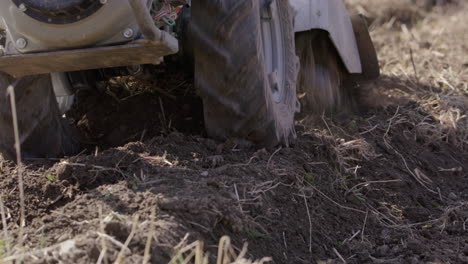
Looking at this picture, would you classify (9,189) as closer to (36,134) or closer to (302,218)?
(36,134)

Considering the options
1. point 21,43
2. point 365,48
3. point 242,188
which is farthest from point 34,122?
point 365,48

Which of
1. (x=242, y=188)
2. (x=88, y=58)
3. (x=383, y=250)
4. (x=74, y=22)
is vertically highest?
(x=74, y=22)

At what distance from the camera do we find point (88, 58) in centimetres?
301

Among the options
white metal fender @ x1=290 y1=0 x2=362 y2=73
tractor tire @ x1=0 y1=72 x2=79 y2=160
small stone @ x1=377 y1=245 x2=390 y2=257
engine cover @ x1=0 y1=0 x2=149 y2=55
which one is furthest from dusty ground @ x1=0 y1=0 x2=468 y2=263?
engine cover @ x1=0 y1=0 x2=149 y2=55

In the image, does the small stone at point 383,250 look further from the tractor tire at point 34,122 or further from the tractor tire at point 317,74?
the tractor tire at point 317,74

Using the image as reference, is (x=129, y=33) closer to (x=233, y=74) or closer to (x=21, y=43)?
(x=21, y=43)

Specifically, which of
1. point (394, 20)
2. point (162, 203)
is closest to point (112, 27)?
point (162, 203)

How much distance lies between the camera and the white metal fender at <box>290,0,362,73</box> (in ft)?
15.5

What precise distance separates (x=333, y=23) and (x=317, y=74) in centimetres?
38

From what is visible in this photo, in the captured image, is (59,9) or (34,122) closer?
(59,9)

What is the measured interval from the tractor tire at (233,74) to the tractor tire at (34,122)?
2.24 ft

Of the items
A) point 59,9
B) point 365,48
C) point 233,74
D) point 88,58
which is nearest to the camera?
point 59,9

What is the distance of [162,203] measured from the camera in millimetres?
2686

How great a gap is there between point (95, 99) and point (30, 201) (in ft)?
4.26
